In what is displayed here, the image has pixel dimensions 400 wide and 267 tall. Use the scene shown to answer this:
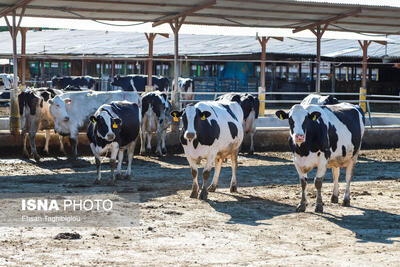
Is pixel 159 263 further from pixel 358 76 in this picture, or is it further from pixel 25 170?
pixel 358 76

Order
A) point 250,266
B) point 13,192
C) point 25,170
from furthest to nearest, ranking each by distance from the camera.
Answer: point 25,170, point 13,192, point 250,266

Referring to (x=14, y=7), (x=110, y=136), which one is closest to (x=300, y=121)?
(x=110, y=136)

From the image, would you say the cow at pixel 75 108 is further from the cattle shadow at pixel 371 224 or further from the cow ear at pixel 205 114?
the cattle shadow at pixel 371 224

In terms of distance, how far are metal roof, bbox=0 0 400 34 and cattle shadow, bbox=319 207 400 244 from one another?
27.1 ft

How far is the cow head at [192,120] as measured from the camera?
1074cm

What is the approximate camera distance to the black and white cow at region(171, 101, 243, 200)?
10.9 metres

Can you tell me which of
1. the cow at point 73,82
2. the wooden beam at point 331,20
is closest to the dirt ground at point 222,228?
the wooden beam at point 331,20

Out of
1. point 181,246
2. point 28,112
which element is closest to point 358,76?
point 28,112

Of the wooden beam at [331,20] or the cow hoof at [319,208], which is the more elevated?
the wooden beam at [331,20]

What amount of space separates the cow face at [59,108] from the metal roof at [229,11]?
7.41 feet

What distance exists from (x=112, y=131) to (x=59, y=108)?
3.64 meters

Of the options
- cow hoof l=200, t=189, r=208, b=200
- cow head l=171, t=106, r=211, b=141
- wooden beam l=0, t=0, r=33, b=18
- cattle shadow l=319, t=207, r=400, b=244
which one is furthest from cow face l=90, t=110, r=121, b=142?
wooden beam l=0, t=0, r=33, b=18

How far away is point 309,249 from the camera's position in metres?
7.64

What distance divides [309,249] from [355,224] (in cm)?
170
